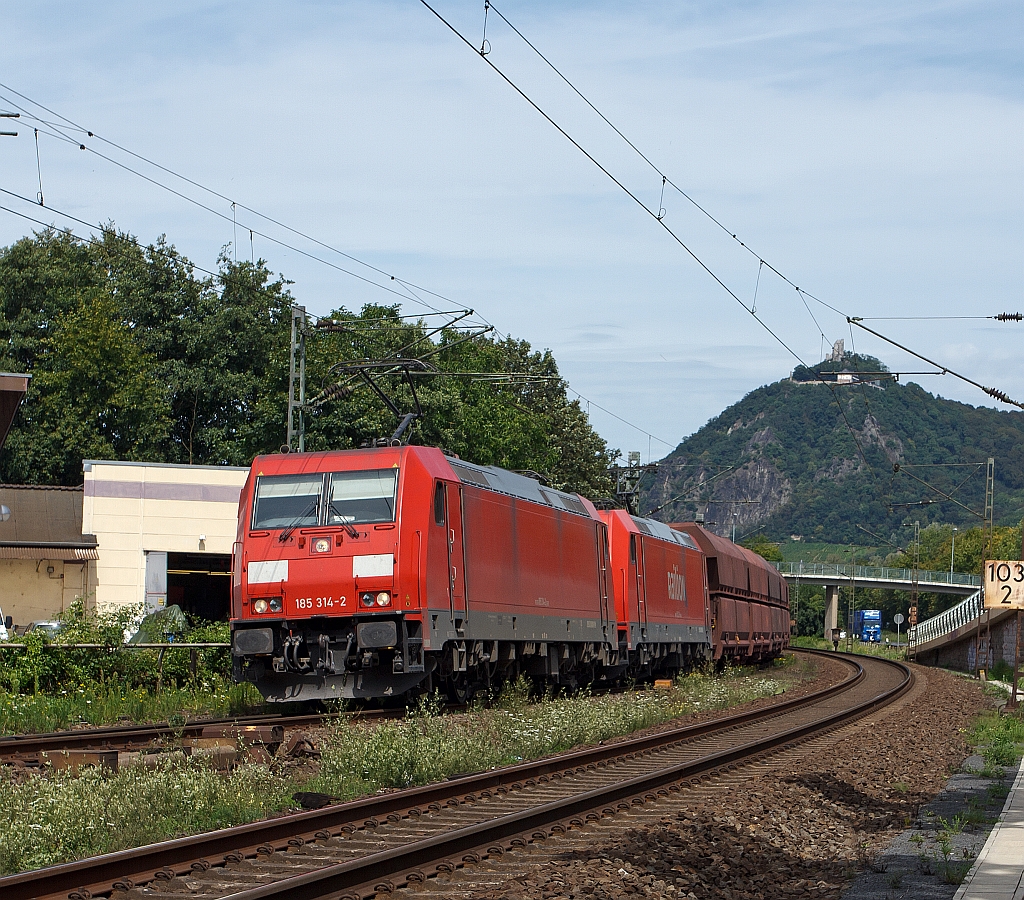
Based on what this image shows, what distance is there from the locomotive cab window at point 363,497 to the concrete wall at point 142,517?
22748 mm

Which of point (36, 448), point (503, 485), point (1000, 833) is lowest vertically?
point (1000, 833)

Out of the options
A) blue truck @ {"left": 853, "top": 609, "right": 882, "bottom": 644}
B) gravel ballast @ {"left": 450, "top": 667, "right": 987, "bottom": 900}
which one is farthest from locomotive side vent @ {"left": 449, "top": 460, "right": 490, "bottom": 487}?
blue truck @ {"left": 853, "top": 609, "right": 882, "bottom": 644}

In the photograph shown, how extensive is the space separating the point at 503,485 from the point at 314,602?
4.90 meters

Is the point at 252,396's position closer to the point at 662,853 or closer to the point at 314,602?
the point at 314,602

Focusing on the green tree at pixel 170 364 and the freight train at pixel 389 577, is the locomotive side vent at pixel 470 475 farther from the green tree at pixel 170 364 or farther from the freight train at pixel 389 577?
the green tree at pixel 170 364

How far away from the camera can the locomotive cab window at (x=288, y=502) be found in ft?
58.5

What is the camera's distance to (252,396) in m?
60.2

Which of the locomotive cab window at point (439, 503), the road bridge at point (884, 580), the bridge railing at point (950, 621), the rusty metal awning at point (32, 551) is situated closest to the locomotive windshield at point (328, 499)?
the locomotive cab window at point (439, 503)

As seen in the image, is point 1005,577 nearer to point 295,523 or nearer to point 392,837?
point 295,523

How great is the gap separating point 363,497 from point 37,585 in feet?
83.7

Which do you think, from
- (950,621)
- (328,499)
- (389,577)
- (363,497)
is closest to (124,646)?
(328,499)

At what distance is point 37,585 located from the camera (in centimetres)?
3959

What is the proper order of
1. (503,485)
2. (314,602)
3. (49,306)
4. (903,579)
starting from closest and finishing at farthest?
(314,602) < (503,485) < (49,306) < (903,579)

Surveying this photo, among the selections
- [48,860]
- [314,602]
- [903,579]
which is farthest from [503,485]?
[903,579]
